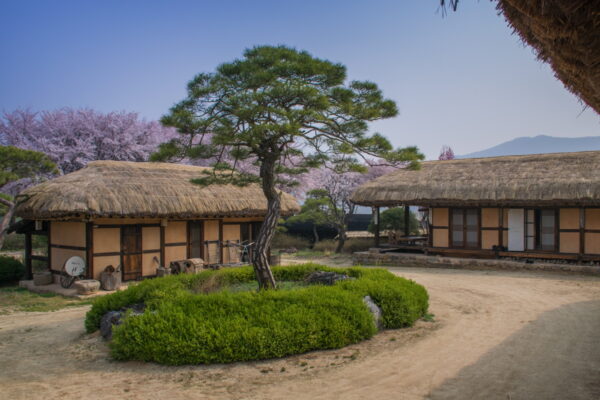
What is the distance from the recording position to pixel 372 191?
711 inches

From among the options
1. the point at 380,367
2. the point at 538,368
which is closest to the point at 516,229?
the point at 538,368

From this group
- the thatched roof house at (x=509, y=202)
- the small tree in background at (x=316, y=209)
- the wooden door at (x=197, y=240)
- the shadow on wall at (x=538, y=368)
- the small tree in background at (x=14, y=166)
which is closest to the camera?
the shadow on wall at (x=538, y=368)

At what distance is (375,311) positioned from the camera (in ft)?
25.5

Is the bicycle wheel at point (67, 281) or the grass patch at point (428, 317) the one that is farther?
the bicycle wheel at point (67, 281)

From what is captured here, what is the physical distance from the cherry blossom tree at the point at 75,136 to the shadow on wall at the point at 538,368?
2213 cm

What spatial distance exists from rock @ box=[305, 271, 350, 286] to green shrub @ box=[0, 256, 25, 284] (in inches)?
362

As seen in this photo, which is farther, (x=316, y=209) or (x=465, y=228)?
(x=316, y=209)

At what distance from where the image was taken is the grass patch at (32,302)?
34.6ft

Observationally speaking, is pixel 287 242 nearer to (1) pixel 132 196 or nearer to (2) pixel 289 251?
(2) pixel 289 251

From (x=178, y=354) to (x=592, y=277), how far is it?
12.1 meters

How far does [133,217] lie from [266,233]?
5.49 metres

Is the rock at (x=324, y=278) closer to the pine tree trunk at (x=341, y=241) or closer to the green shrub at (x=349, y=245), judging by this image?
the green shrub at (x=349, y=245)

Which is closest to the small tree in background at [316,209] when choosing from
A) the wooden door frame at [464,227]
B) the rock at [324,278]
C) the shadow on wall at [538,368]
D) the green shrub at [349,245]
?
the green shrub at [349,245]

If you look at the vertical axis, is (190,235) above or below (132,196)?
below
